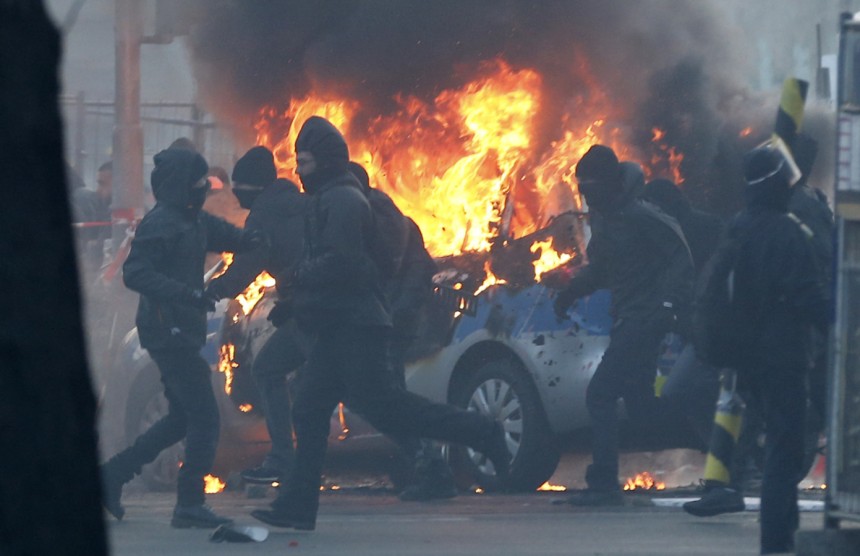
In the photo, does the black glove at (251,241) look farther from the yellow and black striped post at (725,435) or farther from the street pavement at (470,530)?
the yellow and black striped post at (725,435)

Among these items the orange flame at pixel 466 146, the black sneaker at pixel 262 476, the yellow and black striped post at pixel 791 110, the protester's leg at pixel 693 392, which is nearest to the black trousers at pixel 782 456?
the yellow and black striped post at pixel 791 110

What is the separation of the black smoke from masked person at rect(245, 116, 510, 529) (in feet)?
16.4

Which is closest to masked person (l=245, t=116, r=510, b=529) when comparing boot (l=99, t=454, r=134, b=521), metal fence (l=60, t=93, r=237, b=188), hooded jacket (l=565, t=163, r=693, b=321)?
boot (l=99, t=454, r=134, b=521)

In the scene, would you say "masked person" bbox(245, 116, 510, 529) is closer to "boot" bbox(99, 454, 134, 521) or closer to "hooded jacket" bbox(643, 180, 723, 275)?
"boot" bbox(99, 454, 134, 521)

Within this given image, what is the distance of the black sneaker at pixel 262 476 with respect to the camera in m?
10.8

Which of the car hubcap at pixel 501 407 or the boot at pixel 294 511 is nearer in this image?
the boot at pixel 294 511

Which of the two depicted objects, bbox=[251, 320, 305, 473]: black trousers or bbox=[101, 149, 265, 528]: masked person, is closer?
bbox=[101, 149, 265, 528]: masked person

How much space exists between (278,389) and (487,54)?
5.53 metres

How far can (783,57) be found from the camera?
28297mm

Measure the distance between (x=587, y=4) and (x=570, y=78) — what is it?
3.89 ft

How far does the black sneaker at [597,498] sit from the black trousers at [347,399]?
113 cm

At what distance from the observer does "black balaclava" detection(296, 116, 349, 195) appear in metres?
9.15

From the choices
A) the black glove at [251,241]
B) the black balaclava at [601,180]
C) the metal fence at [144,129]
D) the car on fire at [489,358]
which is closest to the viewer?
the black glove at [251,241]

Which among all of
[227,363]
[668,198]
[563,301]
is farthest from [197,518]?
[668,198]
